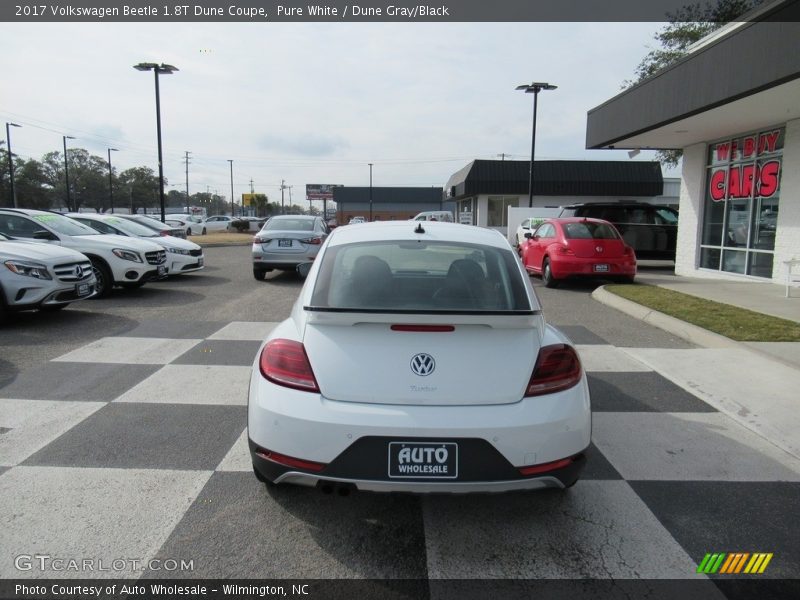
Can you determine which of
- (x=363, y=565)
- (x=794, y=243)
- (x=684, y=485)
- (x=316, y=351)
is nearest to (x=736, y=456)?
(x=684, y=485)

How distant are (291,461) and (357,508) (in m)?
0.68

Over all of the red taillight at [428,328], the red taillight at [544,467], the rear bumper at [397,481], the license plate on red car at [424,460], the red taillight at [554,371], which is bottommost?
the rear bumper at [397,481]

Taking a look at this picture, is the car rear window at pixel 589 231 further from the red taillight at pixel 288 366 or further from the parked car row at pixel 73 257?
the red taillight at pixel 288 366

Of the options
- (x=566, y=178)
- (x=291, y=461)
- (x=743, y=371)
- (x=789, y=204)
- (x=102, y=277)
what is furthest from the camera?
(x=566, y=178)

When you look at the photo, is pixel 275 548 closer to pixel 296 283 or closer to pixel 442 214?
pixel 296 283

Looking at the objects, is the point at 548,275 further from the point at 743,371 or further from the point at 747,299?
the point at 743,371

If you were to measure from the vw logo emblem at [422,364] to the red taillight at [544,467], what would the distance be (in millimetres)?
623

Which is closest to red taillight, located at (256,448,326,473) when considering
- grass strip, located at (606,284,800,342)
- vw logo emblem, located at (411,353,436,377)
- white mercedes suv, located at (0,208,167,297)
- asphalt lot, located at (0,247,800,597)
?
asphalt lot, located at (0,247,800,597)

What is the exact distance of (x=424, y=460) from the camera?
2.66 meters

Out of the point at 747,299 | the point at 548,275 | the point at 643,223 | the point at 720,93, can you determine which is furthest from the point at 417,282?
the point at 643,223

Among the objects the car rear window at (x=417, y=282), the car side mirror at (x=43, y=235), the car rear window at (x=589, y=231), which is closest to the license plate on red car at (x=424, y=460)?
the car rear window at (x=417, y=282)

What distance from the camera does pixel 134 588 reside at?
2535mm

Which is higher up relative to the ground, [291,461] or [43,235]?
[43,235]

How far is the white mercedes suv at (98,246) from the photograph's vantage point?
10.2 metres
